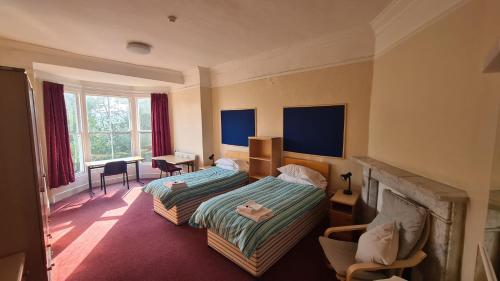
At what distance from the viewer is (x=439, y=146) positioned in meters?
1.51

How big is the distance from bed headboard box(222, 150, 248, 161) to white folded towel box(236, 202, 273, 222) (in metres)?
1.99

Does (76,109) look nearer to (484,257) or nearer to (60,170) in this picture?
(60,170)

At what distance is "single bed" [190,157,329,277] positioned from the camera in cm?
204

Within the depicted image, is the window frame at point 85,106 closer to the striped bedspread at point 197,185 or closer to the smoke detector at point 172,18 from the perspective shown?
the striped bedspread at point 197,185

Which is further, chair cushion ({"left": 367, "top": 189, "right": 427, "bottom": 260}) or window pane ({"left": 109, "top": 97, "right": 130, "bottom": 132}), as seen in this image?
window pane ({"left": 109, "top": 97, "right": 130, "bottom": 132})

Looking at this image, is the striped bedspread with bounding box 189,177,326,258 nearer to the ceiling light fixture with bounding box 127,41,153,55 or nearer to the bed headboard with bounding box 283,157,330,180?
the bed headboard with bounding box 283,157,330,180

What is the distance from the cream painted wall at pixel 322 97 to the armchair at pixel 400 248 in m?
1.13

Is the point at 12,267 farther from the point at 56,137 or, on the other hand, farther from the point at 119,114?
the point at 119,114

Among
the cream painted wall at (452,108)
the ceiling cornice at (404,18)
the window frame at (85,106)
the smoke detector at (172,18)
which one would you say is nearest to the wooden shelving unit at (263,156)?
the cream painted wall at (452,108)

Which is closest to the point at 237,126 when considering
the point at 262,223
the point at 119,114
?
the point at 262,223

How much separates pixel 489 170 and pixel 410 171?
71 centimetres

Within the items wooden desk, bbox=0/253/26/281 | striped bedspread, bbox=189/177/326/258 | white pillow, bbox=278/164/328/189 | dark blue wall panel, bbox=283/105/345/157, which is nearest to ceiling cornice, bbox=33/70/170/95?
wooden desk, bbox=0/253/26/281

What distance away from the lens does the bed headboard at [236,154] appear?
431cm

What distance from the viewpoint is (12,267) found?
1.27 metres
